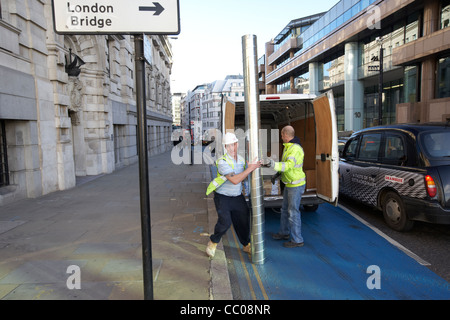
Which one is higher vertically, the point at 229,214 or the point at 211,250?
the point at 229,214

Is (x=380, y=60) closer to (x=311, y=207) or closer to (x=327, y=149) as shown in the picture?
(x=311, y=207)

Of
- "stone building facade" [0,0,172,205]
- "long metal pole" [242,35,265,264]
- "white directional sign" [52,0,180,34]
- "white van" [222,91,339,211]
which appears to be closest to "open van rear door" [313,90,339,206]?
"white van" [222,91,339,211]

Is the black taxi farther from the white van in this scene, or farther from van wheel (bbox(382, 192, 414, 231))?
the white van

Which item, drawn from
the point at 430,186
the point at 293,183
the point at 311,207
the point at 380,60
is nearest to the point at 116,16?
the point at 293,183

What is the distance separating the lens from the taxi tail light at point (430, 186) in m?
4.88

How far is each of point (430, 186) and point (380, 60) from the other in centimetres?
1865

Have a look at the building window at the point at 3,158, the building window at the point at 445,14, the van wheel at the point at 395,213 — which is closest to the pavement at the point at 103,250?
the building window at the point at 3,158

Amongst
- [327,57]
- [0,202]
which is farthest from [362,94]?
[0,202]

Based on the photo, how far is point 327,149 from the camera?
580cm

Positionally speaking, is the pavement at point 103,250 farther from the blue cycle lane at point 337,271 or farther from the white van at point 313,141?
the white van at point 313,141

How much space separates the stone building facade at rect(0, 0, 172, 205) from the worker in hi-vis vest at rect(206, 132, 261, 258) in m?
5.52

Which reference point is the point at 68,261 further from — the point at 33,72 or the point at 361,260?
the point at 33,72

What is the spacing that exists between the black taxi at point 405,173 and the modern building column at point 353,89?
27011 mm

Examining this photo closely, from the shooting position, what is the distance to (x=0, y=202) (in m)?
7.41
